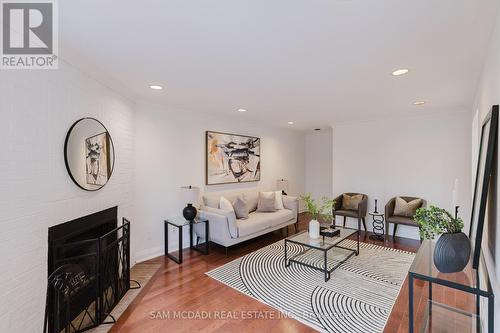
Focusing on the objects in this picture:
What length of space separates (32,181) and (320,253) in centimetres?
349

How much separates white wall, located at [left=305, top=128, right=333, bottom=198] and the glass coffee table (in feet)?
9.53

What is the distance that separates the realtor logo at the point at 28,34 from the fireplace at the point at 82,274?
1.26 m

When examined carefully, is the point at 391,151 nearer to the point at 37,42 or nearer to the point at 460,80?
the point at 460,80

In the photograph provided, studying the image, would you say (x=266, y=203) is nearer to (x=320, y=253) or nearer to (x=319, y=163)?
(x=320, y=253)

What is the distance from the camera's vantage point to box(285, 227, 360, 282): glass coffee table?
3.04 meters

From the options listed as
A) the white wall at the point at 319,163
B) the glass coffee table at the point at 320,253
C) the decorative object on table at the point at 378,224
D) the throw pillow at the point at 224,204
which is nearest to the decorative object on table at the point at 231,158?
the throw pillow at the point at 224,204

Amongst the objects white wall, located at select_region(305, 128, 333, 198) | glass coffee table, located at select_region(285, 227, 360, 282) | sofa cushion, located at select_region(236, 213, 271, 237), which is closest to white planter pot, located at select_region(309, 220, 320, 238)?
glass coffee table, located at select_region(285, 227, 360, 282)

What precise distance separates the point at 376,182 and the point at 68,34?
5137 millimetres

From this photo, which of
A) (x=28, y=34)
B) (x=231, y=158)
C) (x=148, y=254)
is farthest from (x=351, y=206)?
(x=28, y=34)

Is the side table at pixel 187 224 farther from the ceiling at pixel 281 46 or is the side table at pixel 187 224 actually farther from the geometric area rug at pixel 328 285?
the ceiling at pixel 281 46

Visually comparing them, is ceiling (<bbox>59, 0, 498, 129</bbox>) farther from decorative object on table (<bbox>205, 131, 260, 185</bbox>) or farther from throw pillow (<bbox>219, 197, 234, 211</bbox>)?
throw pillow (<bbox>219, 197, 234, 211</bbox>)

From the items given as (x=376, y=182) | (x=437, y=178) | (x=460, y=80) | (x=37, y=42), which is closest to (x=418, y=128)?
(x=437, y=178)

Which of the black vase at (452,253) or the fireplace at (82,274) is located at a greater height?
the black vase at (452,253)

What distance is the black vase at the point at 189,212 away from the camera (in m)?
3.59
